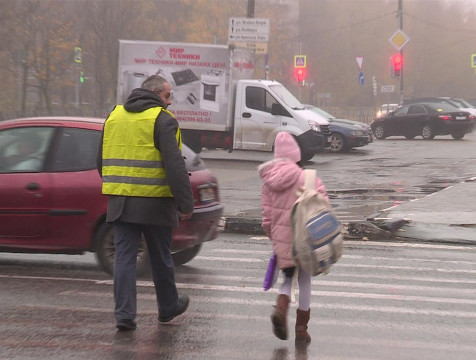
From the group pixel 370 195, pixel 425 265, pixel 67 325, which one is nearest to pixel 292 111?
pixel 370 195

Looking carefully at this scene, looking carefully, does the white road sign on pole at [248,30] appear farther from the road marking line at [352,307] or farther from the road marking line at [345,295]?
the road marking line at [352,307]

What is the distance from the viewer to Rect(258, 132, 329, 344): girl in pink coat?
495 centimetres

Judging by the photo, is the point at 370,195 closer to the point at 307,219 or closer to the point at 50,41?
the point at 307,219

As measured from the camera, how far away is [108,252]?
715cm

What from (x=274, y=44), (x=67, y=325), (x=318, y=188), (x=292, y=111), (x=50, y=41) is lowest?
(x=67, y=325)

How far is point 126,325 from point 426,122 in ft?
87.2

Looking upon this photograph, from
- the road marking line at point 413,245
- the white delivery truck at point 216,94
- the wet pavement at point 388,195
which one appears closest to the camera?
the road marking line at point 413,245

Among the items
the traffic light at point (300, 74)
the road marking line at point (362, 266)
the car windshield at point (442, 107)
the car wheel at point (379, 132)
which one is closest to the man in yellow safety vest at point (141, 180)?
the road marking line at point (362, 266)

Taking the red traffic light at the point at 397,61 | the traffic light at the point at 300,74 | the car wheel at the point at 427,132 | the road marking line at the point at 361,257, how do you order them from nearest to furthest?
1. the road marking line at the point at 361,257
2. the car wheel at the point at 427,132
3. the red traffic light at the point at 397,61
4. the traffic light at the point at 300,74

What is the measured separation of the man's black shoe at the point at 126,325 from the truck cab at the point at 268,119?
15.1 m

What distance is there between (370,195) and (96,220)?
25.1 feet

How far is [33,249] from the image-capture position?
7289mm

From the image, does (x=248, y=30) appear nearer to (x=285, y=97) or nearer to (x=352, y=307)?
(x=285, y=97)

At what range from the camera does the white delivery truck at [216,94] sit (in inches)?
811
